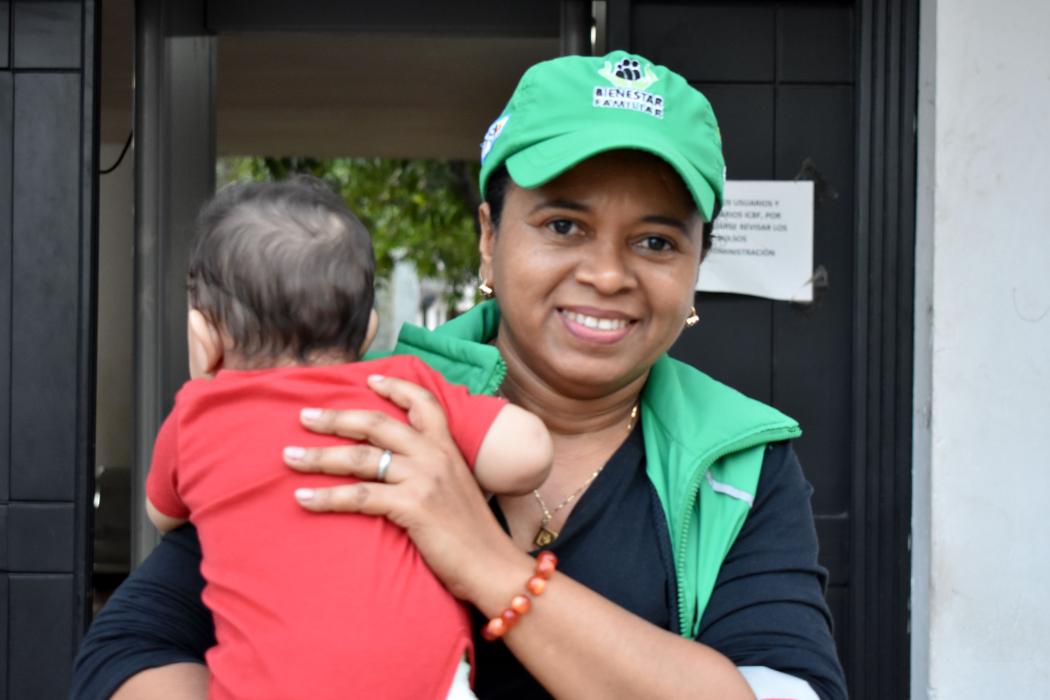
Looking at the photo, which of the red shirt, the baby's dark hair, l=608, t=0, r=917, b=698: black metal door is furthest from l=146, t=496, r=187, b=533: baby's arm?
l=608, t=0, r=917, b=698: black metal door

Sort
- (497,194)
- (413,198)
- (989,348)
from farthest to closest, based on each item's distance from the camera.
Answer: (413,198) < (989,348) < (497,194)

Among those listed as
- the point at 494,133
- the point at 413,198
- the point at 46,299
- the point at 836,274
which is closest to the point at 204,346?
the point at 494,133

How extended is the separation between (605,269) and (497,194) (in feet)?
0.75

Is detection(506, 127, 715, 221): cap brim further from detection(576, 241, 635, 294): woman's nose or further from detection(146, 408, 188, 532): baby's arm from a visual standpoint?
detection(146, 408, 188, 532): baby's arm

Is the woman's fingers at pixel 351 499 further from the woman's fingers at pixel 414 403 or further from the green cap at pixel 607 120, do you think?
the green cap at pixel 607 120

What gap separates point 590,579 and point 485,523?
232 millimetres

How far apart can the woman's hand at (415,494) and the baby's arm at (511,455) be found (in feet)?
0.17

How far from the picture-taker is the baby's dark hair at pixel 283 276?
1651 mm

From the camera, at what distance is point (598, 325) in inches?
69.0

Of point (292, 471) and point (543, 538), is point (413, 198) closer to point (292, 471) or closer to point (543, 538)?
point (543, 538)

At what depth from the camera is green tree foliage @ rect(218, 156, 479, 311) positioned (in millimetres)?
13008

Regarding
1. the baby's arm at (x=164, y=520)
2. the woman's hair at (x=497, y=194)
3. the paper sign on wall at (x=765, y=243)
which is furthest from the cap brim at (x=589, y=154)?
the paper sign on wall at (x=765, y=243)

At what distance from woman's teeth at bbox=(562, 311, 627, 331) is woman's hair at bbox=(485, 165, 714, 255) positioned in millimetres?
200

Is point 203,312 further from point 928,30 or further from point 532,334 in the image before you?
point 928,30
